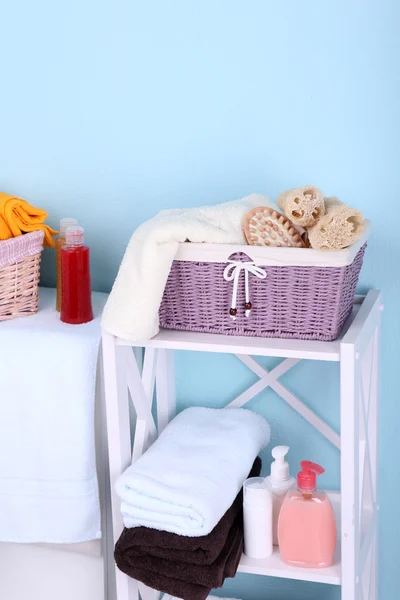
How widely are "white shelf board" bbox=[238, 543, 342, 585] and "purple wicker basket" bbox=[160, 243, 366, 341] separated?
1.37 feet

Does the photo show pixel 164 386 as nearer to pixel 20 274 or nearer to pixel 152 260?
pixel 20 274

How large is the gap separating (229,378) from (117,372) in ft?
1.30

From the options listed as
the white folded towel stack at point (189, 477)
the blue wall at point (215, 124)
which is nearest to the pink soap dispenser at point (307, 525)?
the white folded towel stack at point (189, 477)

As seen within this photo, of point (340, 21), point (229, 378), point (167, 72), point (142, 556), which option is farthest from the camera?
point (229, 378)

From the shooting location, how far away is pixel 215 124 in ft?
5.93

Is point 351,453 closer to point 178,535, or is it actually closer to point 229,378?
point 178,535

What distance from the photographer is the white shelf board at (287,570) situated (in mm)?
1543

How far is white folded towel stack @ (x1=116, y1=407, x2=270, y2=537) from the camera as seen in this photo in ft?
4.96

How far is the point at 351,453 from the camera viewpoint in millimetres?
1467

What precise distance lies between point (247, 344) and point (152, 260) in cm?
22

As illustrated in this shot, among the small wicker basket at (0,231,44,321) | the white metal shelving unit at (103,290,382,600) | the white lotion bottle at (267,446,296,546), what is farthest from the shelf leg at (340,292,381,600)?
the small wicker basket at (0,231,44,321)

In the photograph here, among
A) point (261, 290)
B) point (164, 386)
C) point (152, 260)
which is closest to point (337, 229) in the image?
point (261, 290)

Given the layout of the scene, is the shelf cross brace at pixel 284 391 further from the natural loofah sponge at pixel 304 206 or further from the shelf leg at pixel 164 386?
the natural loofah sponge at pixel 304 206

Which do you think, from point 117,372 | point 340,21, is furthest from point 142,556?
point 340,21
